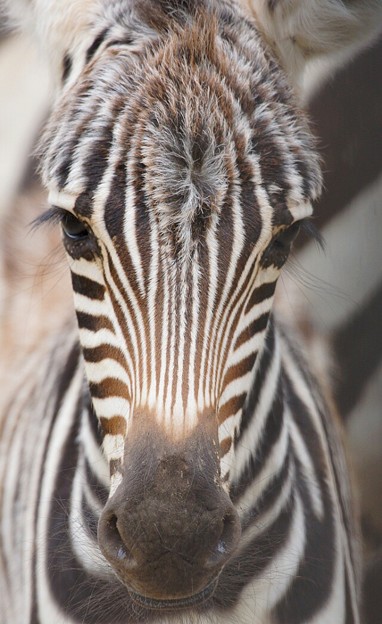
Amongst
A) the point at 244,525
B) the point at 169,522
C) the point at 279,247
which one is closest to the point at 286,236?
the point at 279,247

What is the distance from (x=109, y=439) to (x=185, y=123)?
858 mm

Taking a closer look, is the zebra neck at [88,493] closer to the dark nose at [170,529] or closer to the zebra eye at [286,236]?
the dark nose at [170,529]

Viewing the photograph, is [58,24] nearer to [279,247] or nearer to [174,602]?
[279,247]

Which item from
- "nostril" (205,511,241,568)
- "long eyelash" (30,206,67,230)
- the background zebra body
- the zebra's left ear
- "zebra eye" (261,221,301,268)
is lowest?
the background zebra body

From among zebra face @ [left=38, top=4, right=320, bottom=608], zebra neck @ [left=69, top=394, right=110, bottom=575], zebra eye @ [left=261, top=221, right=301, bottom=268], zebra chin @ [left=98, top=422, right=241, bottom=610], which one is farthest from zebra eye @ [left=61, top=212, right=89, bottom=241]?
zebra neck @ [left=69, top=394, right=110, bottom=575]

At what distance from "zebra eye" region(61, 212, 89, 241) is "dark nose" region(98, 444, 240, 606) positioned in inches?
25.6

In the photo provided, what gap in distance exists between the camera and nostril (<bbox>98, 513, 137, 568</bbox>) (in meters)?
2.12

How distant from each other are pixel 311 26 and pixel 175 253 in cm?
99

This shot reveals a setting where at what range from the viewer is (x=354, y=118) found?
3.60 m

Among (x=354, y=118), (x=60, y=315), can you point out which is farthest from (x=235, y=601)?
(x=354, y=118)

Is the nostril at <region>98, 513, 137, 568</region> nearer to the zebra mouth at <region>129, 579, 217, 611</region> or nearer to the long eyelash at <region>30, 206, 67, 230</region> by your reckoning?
the zebra mouth at <region>129, 579, 217, 611</region>

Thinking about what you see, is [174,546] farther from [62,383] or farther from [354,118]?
[354,118]

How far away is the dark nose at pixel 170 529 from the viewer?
2.05 m

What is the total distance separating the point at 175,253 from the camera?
2207 millimetres
